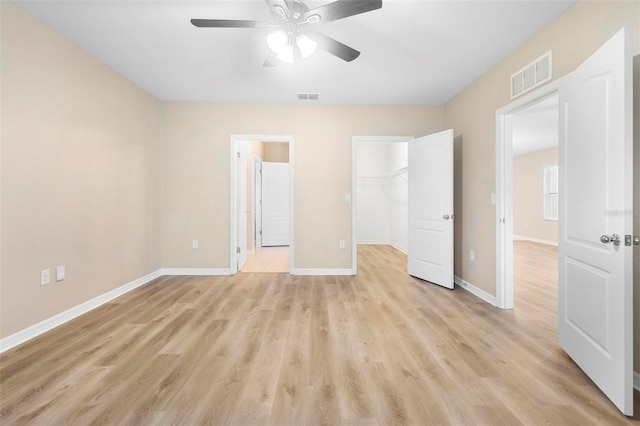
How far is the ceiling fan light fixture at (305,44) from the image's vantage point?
207cm

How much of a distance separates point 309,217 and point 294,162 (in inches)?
34.9

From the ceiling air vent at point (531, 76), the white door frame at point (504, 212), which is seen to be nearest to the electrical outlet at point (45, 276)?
the white door frame at point (504, 212)

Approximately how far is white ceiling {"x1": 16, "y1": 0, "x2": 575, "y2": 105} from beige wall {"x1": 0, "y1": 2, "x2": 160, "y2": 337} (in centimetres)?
28

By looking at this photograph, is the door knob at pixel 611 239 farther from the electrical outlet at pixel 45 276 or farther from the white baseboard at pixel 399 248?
the white baseboard at pixel 399 248

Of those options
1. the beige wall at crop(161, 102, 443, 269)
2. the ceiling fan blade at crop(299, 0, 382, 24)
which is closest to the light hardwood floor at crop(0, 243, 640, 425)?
the beige wall at crop(161, 102, 443, 269)

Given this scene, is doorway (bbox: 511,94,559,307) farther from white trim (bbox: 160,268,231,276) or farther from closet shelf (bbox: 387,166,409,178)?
white trim (bbox: 160,268,231,276)

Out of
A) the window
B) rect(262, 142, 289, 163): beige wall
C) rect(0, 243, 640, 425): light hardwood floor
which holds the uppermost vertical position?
rect(262, 142, 289, 163): beige wall

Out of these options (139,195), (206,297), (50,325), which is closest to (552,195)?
(206,297)

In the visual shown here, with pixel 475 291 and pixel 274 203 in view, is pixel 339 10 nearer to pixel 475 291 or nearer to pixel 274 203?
pixel 475 291

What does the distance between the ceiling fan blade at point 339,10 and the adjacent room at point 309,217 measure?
2 centimetres

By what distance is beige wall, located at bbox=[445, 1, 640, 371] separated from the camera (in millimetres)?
1849

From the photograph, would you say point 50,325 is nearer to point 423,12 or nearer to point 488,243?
point 423,12

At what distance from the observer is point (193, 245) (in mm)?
4113

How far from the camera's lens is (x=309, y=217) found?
4.16m
